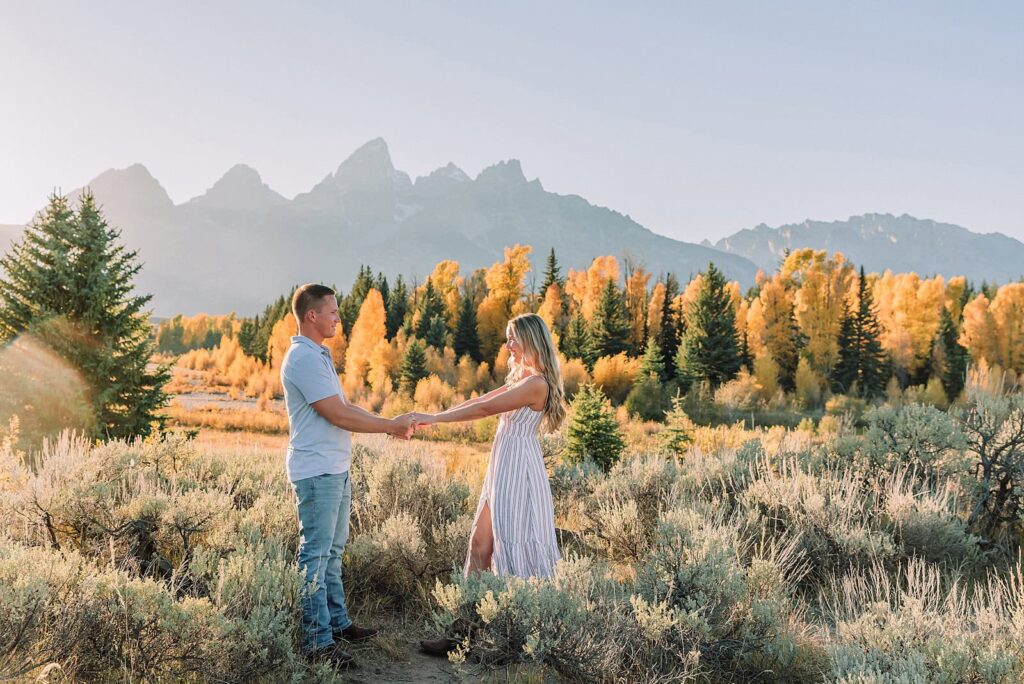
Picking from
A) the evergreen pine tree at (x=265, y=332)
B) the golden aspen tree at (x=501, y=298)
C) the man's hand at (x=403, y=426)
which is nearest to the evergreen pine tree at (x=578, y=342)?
the golden aspen tree at (x=501, y=298)

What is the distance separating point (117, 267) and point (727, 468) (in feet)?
42.3

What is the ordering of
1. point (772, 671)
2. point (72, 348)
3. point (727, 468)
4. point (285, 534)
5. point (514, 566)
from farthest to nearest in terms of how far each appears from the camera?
point (72, 348) → point (727, 468) → point (285, 534) → point (514, 566) → point (772, 671)

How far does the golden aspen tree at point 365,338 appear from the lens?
40406mm

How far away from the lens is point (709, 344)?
127 feet

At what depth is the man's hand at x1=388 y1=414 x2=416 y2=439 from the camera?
3887 mm

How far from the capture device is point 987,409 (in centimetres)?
790

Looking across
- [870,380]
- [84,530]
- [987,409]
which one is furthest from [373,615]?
[870,380]

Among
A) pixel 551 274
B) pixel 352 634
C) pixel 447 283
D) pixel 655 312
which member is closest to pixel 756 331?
pixel 655 312

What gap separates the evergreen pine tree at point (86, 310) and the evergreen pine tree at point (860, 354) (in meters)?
43.2

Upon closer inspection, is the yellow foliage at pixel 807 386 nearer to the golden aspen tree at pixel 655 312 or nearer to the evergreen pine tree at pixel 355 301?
the golden aspen tree at pixel 655 312

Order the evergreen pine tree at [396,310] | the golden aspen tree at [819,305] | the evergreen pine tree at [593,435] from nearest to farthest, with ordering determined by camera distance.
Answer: the evergreen pine tree at [593,435]
the golden aspen tree at [819,305]
the evergreen pine tree at [396,310]

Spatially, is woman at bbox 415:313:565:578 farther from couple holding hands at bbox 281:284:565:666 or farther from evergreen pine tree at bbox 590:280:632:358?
evergreen pine tree at bbox 590:280:632:358

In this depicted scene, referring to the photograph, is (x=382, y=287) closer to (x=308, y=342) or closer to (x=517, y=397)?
(x=517, y=397)

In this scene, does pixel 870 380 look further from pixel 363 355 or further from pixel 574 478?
pixel 574 478
